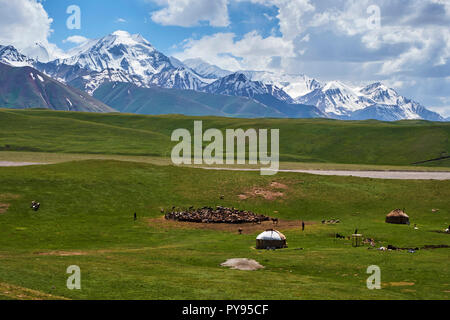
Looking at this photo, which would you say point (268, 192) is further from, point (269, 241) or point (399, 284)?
point (399, 284)

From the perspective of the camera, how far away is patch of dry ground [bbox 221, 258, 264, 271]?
50.3 m

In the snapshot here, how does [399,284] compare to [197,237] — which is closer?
[399,284]

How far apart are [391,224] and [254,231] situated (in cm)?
2240

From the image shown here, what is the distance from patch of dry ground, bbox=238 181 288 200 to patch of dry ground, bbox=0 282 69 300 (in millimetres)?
64210

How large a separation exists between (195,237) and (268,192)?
99.7ft

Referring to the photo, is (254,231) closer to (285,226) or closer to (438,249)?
(285,226)

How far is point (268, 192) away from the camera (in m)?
99.4

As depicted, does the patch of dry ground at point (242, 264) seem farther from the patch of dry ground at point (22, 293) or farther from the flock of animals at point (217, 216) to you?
the flock of animals at point (217, 216)

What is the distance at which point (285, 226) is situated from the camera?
79000mm

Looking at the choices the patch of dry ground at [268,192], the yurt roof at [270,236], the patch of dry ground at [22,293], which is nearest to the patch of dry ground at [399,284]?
the yurt roof at [270,236]

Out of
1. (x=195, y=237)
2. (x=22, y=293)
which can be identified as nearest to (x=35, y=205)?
(x=195, y=237)

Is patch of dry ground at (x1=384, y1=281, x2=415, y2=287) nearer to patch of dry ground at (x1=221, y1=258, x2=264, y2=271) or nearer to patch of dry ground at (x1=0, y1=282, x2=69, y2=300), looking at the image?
patch of dry ground at (x1=221, y1=258, x2=264, y2=271)

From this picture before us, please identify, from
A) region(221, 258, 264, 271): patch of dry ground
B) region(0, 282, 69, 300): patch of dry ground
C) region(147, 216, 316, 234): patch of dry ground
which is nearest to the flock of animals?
region(147, 216, 316, 234): patch of dry ground
